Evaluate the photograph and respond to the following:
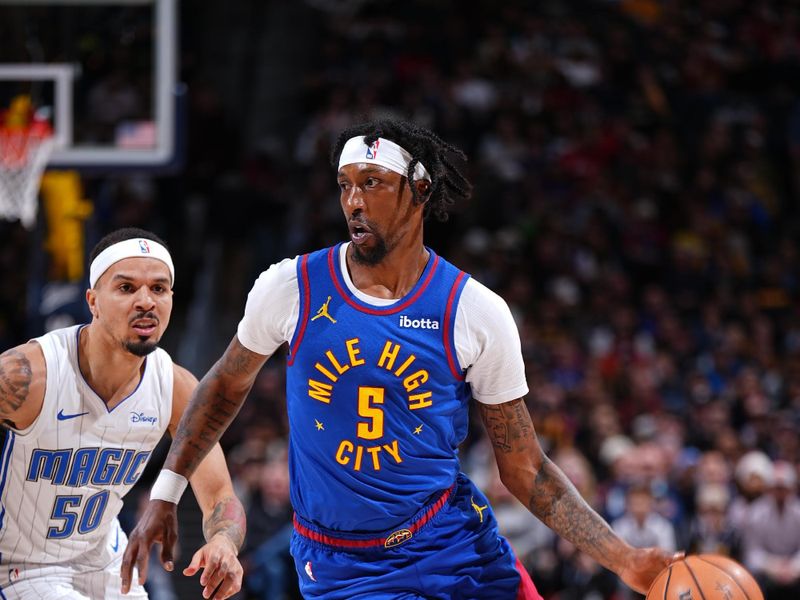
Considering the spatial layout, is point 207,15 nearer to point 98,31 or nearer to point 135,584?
point 98,31

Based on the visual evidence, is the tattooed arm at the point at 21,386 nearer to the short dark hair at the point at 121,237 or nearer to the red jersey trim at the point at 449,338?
the short dark hair at the point at 121,237

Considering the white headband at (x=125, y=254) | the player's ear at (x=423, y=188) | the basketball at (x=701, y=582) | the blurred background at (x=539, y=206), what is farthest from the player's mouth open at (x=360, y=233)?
the blurred background at (x=539, y=206)

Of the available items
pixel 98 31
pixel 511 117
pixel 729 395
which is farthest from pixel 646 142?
pixel 98 31

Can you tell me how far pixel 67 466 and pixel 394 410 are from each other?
4.44 ft

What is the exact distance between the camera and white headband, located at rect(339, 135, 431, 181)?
165 inches

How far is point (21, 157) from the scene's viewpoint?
29.8 ft

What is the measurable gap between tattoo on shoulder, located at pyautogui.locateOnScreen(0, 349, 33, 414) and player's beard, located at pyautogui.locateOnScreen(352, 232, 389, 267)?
51.7 inches

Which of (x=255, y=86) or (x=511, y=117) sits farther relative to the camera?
(x=255, y=86)

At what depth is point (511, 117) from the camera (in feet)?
50.0

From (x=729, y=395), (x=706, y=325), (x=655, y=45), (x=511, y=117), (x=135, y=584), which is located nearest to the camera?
(x=135, y=584)

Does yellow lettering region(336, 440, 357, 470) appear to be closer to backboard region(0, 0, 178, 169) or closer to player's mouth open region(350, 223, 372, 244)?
player's mouth open region(350, 223, 372, 244)

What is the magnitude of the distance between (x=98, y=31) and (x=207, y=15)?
7.78 m

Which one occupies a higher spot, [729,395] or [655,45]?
[655,45]

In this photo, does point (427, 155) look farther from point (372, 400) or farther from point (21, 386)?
point (21, 386)
